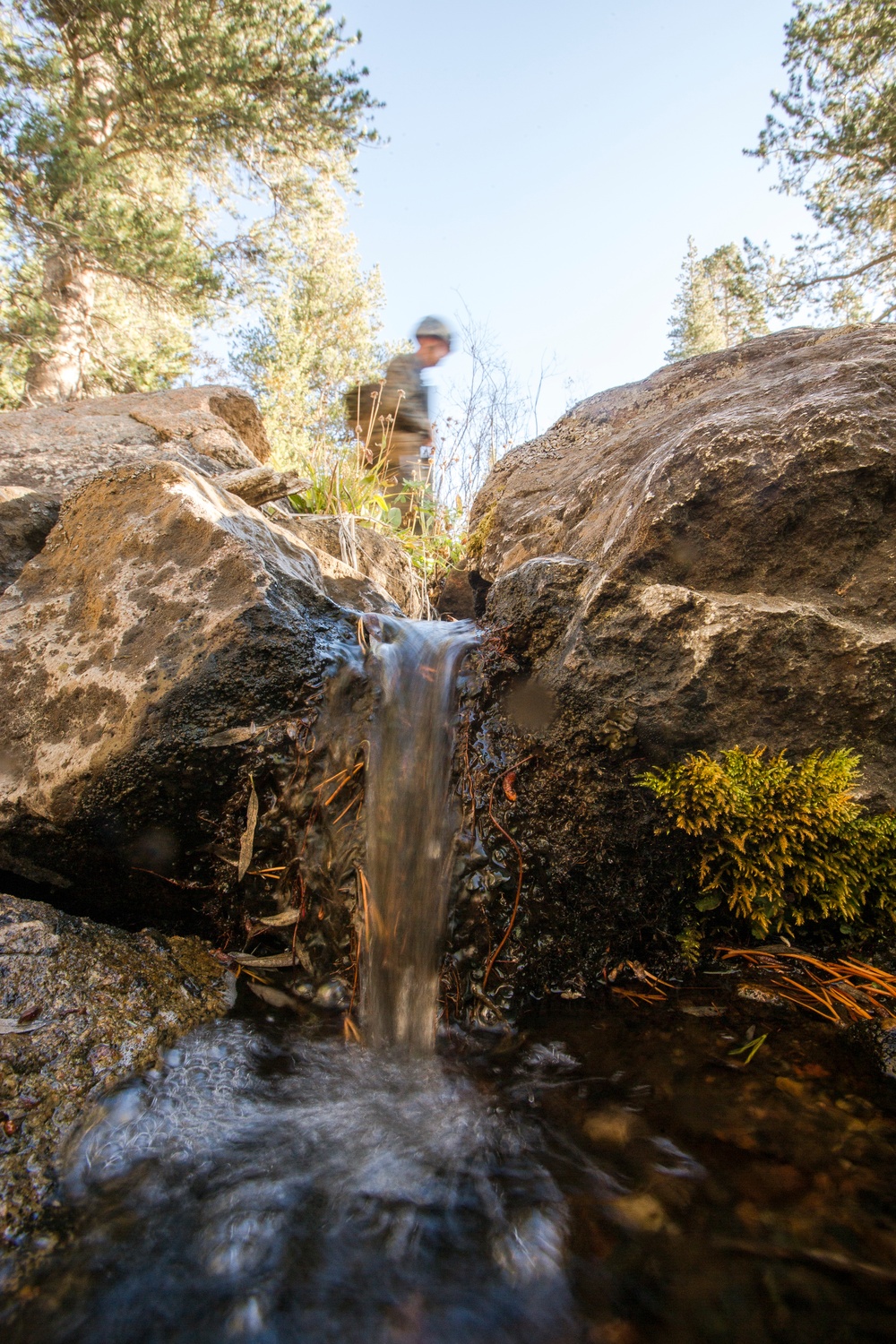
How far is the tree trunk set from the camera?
8148mm

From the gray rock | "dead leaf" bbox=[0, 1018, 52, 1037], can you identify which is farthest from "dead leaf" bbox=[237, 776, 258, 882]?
Answer: the gray rock

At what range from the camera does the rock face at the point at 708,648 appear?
6.27 ft

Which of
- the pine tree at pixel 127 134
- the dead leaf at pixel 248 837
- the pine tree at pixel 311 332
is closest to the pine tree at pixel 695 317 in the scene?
the pine tree at pixel 311 332

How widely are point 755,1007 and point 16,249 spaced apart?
1070cm

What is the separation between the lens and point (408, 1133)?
1.50 metres

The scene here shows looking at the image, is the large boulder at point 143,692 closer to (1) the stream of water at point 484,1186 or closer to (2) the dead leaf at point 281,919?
(2) the dead leaf at point 281,919

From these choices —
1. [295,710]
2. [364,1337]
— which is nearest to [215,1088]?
[364,1337]

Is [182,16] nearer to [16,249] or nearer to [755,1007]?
[16,249]

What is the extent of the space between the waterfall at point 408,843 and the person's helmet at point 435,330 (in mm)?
7039

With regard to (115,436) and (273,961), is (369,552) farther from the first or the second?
(273,961)

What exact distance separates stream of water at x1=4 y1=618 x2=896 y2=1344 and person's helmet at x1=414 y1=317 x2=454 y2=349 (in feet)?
27.0

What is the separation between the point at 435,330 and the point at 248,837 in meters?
7.96

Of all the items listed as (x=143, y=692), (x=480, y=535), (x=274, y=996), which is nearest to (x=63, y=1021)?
(x=274, y=996)

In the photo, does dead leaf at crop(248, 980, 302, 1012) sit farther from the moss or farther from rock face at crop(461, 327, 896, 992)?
the moss
